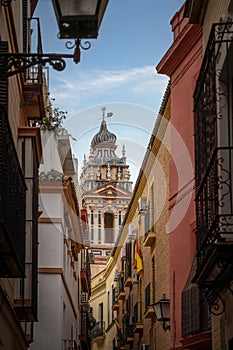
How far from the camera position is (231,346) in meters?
10.4

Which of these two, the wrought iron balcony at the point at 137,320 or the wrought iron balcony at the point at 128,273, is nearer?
the wrought iron balcony at the point at 137,320

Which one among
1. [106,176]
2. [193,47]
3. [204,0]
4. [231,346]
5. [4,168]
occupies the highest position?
[106,176]

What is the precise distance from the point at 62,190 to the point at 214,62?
14.1 m

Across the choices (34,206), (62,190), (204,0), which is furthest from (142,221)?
(204,0)

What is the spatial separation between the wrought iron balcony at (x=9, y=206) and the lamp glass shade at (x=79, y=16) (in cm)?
221

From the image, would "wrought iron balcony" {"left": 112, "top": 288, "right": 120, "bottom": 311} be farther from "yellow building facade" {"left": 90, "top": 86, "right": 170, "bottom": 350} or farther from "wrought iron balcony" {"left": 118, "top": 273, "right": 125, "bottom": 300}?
"wrought iron balcony" {"left": 118, "top": 273, "right": 125, "bottom": 300}

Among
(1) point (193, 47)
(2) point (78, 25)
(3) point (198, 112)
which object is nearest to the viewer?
Result: (2) point (78, 25)

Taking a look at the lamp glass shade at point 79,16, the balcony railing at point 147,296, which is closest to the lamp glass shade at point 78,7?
the lamp glass shade at point 79,16

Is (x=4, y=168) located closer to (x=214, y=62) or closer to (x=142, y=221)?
(x=214, y=62)

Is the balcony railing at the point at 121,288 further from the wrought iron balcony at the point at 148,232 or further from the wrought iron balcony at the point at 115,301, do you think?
the wrought iron balcony at the point at 148,232

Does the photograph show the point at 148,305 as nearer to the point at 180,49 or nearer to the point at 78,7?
the point at 180,49

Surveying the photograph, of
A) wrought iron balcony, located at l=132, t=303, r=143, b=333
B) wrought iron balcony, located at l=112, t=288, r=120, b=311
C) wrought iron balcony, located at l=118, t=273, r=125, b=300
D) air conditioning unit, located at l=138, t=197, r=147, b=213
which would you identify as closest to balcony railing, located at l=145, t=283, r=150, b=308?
wrought iron balcony, located at l=132, t=303, r=143, b=333

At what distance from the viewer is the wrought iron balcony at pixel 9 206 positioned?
8.73 meters

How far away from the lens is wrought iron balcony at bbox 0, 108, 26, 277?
8734 millimetres
